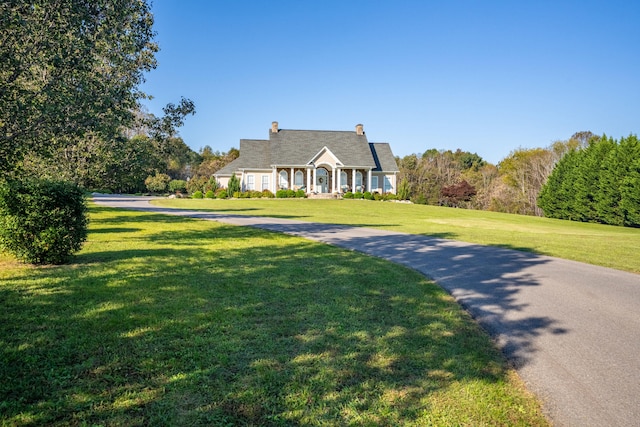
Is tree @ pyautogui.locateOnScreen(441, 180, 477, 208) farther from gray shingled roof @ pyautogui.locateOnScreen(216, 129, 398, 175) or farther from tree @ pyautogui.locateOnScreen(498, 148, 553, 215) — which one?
gray shingled roof @ pyautogui.locateOnScreen(216, 129, 398, 175)

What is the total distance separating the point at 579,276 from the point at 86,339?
852 cm

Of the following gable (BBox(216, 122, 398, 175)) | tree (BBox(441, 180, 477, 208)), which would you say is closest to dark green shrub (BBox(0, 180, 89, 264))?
gable (BBox(216, 122, 398, 175))

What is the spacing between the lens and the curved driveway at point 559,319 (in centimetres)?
327

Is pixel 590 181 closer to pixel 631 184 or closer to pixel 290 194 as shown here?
pixel 631 184

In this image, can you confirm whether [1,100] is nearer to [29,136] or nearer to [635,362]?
[29,136]

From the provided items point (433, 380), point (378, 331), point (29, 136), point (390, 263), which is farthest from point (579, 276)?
point (29, 136)

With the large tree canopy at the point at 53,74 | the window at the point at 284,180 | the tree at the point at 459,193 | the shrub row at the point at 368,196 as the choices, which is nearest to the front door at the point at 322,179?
the window at the point at 284,180

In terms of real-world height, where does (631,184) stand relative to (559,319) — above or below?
above

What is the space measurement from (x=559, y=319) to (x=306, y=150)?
41298 mm

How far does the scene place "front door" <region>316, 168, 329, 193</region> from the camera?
151 ft

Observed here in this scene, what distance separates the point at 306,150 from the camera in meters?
45.4

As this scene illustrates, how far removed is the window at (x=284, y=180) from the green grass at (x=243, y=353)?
38102 mm

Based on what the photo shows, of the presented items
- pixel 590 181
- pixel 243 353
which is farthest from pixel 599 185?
pixel 243 353

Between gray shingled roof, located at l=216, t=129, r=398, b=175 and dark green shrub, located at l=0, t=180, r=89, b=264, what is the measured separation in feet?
117
